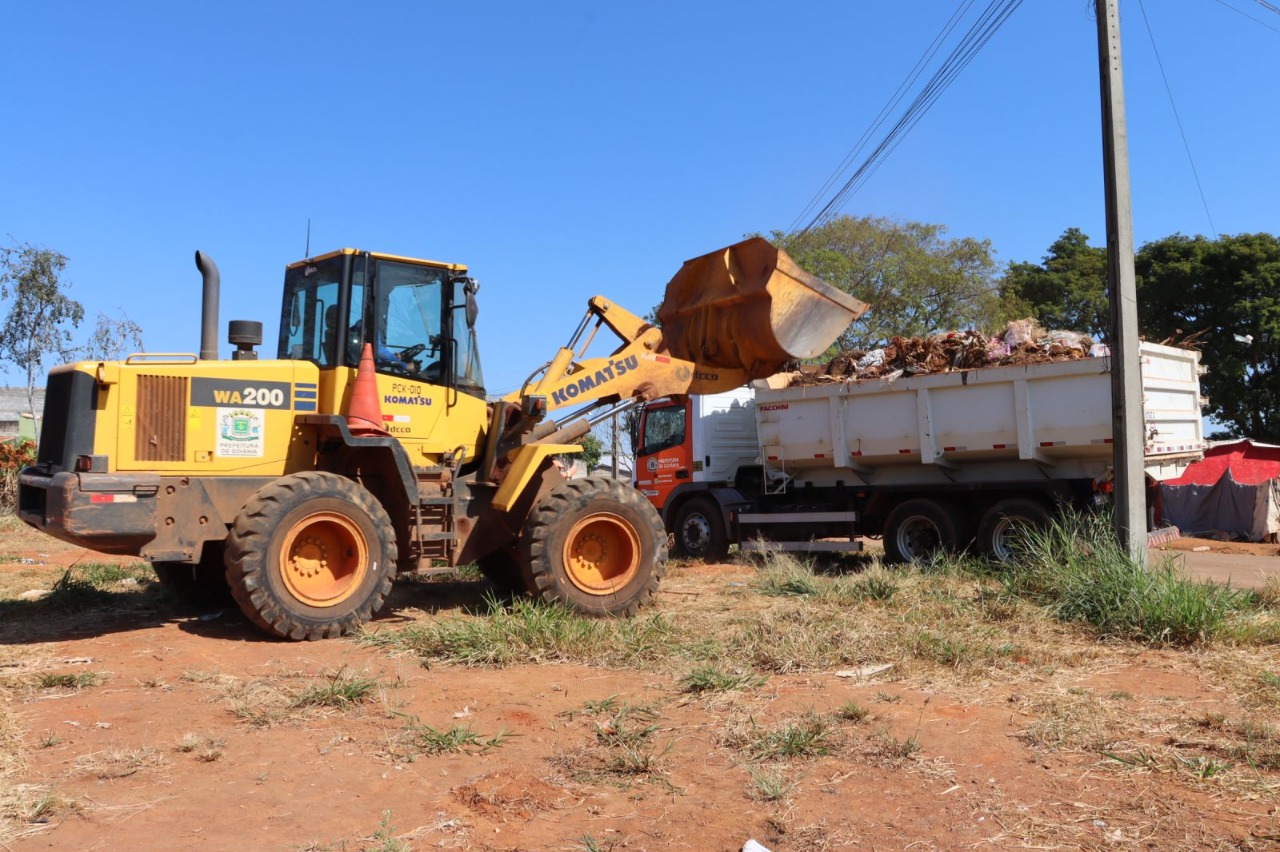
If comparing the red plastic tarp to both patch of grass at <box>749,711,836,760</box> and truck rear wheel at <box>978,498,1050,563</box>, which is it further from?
patch of grass at <box>749,711,836,760</box>

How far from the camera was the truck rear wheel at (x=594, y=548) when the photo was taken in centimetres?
884

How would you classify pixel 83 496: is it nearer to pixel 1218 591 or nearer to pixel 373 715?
pixel 373 715

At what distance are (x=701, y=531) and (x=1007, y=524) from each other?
4.40 meters

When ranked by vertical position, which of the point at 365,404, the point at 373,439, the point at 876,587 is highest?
the point at 365,404

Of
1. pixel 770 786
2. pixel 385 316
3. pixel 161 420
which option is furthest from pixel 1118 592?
pixel 161 420

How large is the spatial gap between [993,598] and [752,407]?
21.5 ft

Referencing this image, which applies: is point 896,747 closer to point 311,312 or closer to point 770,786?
point 770,786

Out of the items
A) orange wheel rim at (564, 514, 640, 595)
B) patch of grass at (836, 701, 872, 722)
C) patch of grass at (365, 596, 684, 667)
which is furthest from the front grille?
patch of grass at (836, 701, 872, 722)

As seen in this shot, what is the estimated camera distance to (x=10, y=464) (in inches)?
848

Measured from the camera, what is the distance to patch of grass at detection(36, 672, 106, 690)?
663 centimetres

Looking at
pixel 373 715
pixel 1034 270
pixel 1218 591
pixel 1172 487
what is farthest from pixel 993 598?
pixel 1034 270

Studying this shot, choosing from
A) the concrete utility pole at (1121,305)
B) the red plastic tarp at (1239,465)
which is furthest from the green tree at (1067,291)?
the concrete utility pole at (1121,305)

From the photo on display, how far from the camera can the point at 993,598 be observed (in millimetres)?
8891

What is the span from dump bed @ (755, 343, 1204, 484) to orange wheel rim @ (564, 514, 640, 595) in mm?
4596
